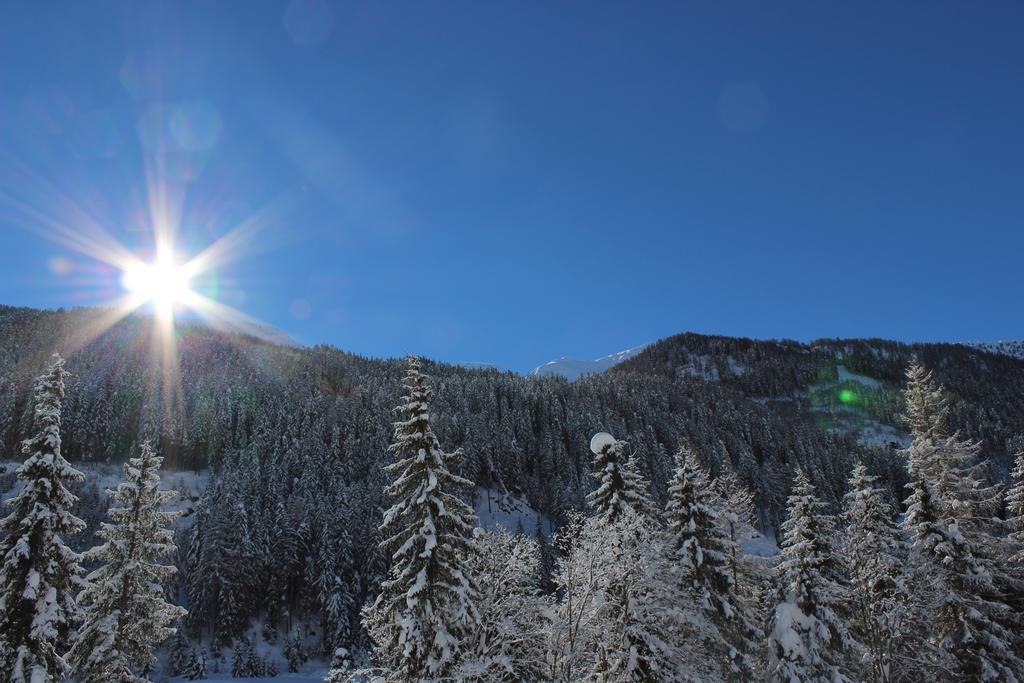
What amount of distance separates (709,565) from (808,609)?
3831 millimetres

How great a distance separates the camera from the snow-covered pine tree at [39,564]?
17.7 meters

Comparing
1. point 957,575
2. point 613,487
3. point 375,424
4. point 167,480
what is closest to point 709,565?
point 613,487

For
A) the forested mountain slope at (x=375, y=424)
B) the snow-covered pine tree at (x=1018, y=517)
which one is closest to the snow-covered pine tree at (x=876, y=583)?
the snow-covered pine tree at (x=1018, y=517)

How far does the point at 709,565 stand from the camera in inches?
971

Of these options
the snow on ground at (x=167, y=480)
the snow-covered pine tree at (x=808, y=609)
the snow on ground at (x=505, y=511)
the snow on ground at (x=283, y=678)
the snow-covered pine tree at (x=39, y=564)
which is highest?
the snow on ground at (x=167, y=480)

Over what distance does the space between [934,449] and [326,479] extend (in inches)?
3912

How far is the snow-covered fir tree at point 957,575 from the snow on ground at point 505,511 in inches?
3420

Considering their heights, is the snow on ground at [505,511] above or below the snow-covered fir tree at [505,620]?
above

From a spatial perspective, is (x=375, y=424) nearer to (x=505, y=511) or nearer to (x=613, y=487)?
(x=505, y=511)

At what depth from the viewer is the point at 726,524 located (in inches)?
1087

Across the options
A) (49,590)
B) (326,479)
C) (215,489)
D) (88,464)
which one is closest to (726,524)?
(49,590)

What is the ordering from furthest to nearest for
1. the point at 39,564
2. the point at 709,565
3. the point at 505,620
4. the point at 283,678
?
the point at 283,678, the point at 709,565, the point at 505,620, the point at 39,564

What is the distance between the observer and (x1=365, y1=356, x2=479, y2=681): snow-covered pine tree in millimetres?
18891

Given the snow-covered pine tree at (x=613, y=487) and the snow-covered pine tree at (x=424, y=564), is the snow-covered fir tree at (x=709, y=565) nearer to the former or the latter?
the snow-covered pine tree at (x=613, y=487)
